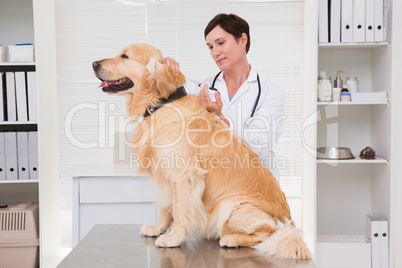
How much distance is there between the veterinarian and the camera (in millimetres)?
2176

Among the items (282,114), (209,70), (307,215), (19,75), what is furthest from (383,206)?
(19,75)

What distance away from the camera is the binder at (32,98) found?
2916 millimetres

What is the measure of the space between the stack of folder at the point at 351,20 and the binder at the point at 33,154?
72.6 inches

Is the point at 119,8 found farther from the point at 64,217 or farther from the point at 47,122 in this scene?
the point at 64,217

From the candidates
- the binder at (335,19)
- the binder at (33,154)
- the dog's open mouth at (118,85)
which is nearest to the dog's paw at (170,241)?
the dog's open mouth at (118,85)

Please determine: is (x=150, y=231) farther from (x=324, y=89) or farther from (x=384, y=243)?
(x=384, y=243)

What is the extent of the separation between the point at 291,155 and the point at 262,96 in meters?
1.44

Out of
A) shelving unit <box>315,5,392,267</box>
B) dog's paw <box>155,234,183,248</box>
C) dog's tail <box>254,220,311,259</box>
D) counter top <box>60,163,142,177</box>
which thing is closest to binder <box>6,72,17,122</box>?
counter top <box>60,163,142,177</box>

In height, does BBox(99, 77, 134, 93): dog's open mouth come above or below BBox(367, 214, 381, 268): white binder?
above

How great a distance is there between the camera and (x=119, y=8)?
358 cm

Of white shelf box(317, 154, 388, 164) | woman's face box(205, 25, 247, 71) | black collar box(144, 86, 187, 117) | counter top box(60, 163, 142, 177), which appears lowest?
counter top box(60, 163, 142, 177)

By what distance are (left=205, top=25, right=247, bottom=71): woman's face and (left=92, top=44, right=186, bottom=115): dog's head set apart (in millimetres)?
523

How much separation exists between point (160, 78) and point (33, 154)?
1586 millimetres

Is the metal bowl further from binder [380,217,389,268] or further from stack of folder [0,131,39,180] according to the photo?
stack of folder [0,131,39,180]
